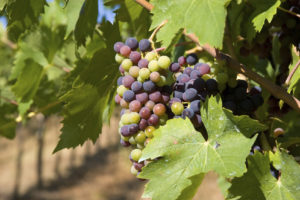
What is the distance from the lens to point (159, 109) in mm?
935

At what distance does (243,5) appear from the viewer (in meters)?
1.19

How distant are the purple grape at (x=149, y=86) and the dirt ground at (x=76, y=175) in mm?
9675

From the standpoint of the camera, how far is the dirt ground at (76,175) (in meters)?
11.5

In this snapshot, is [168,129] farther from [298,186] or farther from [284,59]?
[284,59]

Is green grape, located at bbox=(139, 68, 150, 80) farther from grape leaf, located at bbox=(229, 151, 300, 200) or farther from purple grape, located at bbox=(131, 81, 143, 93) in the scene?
grape leaf, located at bbox=(229, 151, 300, 200)

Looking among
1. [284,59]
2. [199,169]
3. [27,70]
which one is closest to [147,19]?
[284,59]

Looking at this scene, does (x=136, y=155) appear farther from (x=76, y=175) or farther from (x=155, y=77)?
(x=76, y=175)

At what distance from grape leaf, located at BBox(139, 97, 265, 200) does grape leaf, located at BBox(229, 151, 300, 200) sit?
8 centimetres

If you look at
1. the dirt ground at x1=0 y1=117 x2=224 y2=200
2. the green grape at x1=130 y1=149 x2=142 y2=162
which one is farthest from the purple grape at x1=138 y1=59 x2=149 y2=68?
the dirt ground at x1=0 y1=117 x2=224 y2=200

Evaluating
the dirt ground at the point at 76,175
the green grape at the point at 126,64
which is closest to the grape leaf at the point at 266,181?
the green grape at the point at 126,64

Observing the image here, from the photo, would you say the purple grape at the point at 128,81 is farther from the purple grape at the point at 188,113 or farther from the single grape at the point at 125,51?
the purple grape at the point at 188,113

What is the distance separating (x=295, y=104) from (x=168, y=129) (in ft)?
1.17

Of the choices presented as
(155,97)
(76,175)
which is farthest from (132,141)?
(76,175)

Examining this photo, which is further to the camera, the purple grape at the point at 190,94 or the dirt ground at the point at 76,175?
the dirt ground at the point at 76,175
